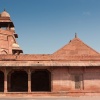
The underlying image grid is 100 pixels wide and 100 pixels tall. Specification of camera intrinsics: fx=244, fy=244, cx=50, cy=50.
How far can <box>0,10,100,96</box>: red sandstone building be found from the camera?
887 inches

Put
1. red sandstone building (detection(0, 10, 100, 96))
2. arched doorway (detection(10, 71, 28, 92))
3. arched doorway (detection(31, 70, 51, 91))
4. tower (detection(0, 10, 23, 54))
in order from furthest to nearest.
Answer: tower (detection(0, 10, 23, 54)) < arched doorway (detection(31, 70, 51, 91)) < arched doorway (detection(10, 71, 28, 92)) < red sandstone building (detection(0, 10, 100, 96))

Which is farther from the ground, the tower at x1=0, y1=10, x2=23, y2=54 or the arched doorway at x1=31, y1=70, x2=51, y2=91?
the tower at x1=0, y1=10, x2=23, y2=54

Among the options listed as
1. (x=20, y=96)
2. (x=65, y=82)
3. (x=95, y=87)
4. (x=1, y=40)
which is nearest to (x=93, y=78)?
(x=95, y=87)

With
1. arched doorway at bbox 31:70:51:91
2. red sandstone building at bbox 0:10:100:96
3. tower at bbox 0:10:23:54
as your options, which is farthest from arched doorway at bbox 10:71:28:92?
tower at bbox 0:10:23:54

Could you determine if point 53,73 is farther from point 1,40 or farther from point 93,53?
point 1,40

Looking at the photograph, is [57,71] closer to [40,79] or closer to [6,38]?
[40,79]

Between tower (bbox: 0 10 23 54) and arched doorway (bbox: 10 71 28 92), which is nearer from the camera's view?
arched doorway (bbox: 10 71 28 92)

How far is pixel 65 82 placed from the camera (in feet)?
74.8

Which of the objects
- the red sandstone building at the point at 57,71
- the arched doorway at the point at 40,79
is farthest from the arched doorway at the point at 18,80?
the arched doorway at the point at 40,79

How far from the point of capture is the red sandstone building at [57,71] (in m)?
22.5

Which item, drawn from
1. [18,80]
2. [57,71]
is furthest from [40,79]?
[57,71]

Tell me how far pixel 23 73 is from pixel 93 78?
7719mm

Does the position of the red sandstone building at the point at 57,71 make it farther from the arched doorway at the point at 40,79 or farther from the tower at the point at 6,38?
the tower at the point at 6,38

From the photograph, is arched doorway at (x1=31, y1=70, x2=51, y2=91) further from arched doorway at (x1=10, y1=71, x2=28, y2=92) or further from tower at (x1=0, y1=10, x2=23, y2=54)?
tower at (x1=0, y1=10, x2=23, y2=54)
